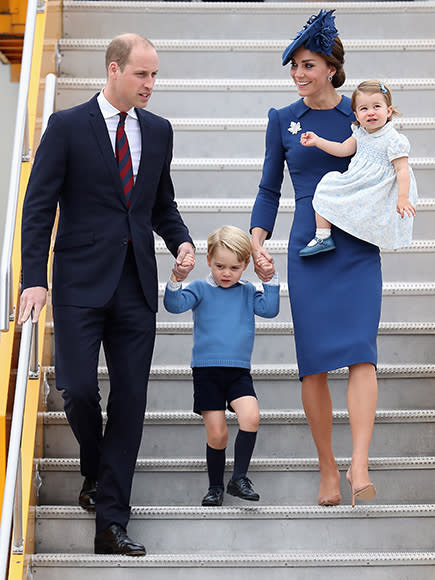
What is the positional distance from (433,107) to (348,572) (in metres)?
2.56

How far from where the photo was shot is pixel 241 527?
3.26 metres

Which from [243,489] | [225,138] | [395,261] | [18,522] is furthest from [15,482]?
[225,138]

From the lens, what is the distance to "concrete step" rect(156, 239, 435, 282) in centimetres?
427

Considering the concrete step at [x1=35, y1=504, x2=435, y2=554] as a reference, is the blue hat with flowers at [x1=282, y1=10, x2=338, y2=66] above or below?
above

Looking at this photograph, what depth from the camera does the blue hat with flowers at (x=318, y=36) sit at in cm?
314

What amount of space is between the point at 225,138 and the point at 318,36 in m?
1.63

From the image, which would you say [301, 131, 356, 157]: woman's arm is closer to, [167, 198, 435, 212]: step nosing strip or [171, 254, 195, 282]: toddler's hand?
[171, 254, 195, 282]: toddler's hand

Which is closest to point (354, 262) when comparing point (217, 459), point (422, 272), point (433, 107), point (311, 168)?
point (311, 168)

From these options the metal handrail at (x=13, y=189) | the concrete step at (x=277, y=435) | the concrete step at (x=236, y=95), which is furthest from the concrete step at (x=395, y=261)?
the metal handrail at (x=13, y=189)

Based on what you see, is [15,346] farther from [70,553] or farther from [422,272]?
[422,272]

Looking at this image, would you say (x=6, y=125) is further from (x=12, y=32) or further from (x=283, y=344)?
(x=283, y=344)

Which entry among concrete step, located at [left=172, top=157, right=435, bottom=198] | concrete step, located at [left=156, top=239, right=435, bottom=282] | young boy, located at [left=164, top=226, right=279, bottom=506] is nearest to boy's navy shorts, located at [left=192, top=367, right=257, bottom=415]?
young boy, located at [left=164, top=226, right=279, bottom=506]

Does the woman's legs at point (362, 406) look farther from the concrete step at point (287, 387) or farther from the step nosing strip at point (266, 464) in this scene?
the concrete step at point (287, 387)

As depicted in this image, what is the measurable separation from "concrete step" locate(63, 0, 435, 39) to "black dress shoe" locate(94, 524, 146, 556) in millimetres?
2933
